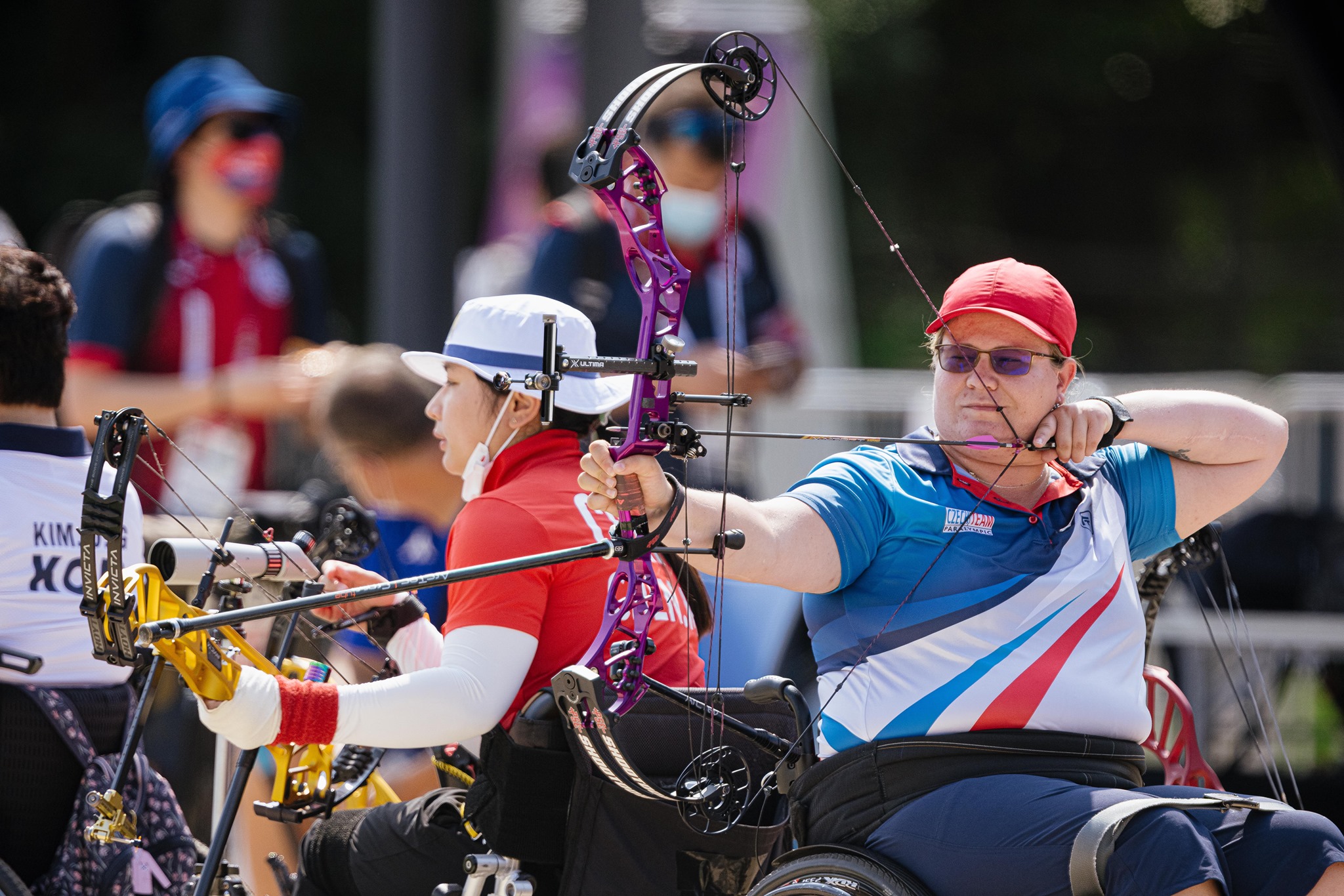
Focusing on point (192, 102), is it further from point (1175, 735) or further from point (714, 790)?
point (1175, 735)

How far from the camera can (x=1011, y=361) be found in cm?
260

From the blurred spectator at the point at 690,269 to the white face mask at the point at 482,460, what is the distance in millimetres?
1712

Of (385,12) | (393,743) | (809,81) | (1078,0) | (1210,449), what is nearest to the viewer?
(393,743)

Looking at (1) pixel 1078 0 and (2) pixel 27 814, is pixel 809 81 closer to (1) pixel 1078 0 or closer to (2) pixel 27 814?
(2) pixel 27 814

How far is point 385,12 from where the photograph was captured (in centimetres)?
640

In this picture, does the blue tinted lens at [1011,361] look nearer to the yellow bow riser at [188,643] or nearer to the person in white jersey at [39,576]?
the yellow bow riser at [188,643]

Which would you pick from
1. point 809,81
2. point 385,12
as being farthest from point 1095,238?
point 385,12

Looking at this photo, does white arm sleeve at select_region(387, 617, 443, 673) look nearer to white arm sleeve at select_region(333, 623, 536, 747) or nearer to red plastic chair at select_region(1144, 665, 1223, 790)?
white arm sleeve at select_region(333, 623, 536, 747)

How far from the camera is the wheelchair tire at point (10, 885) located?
266 centimetres

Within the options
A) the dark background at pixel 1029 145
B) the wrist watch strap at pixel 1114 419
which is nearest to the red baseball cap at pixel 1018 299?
the wrist watch strap at pixel 1114 419

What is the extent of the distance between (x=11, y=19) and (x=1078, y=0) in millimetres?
11252

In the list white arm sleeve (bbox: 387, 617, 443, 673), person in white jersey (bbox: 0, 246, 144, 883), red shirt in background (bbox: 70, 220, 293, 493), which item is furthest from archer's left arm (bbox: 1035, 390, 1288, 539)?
red shirt in background (bbox: 70, 220, 293, 493)

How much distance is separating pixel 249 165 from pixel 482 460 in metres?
3.05

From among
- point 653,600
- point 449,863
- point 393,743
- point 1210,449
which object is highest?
point 1210,449
